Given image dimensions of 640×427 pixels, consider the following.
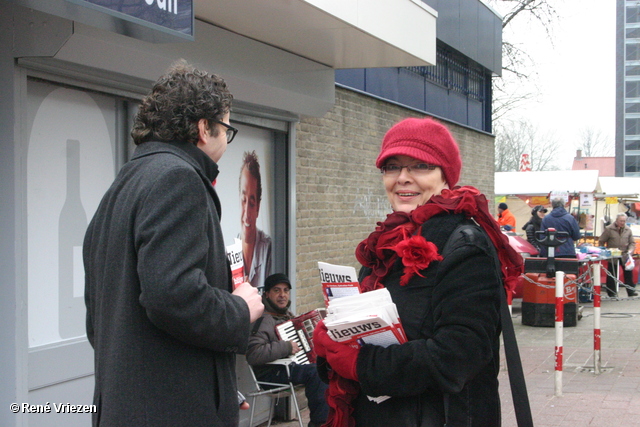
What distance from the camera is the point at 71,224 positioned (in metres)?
4.43

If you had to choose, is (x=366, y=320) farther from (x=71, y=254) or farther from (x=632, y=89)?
(x=632, y=89)

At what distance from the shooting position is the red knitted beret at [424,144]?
2480 millimetres

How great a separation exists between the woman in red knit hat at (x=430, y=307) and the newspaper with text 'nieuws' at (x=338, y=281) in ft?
0.26

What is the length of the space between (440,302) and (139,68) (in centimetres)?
309

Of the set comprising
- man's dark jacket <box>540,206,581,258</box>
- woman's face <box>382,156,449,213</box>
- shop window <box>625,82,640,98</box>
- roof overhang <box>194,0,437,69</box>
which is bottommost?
man's dark jacket <box>540,206,581,258</box>

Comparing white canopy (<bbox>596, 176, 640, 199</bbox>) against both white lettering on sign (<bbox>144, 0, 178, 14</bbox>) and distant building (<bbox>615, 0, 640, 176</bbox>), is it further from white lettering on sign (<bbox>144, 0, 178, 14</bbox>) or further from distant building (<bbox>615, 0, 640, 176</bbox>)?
distant building (<bbox>615, 0, 640, 176</bbox>)

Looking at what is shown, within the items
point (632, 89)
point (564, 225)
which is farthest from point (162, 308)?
point (632, 89)

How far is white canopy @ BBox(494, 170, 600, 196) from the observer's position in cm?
2212

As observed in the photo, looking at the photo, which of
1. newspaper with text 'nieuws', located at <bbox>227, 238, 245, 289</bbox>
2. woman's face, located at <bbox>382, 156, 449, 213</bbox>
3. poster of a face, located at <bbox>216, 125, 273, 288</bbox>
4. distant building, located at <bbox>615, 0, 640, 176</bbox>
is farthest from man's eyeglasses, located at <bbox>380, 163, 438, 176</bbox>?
distant building, located at <bbox>615, 0, 640, 176</bbox>

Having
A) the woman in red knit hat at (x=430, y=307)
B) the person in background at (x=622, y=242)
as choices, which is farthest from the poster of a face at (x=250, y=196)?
the person in background at (x=622, y=242)

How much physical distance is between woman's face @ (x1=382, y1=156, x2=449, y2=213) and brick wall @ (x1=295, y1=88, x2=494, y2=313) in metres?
4.75

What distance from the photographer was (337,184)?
8.19 m

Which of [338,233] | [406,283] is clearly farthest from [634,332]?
[406,283]

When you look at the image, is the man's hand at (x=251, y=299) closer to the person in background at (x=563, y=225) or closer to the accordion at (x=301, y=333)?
the accordion at (x=301, y=333)
